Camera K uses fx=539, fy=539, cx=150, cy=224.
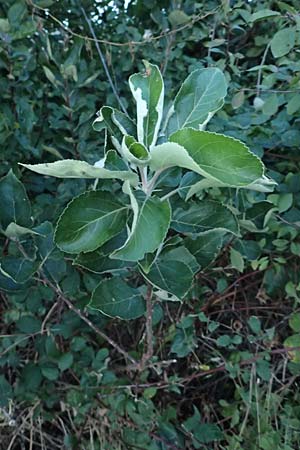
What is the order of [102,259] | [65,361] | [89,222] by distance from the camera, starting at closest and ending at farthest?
[89,222] → [102,259] → [65,361]

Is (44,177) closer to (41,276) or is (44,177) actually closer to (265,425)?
(41,276)

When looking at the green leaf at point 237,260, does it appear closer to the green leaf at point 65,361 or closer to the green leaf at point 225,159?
the green leaf at point 65,361

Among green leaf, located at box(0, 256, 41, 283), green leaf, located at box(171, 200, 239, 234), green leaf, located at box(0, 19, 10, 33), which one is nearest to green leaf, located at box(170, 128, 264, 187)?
green leaf, located at box(171, 200, 239, 234)

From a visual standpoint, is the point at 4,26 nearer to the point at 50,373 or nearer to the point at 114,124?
the point at 114,124

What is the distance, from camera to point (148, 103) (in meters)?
0.72

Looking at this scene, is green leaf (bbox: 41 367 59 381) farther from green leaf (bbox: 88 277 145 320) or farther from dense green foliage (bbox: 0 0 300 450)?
green leaf (bbox: 88 277 145 320)

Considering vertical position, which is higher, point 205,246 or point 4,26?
point 4,26

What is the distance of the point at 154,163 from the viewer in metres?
0.64

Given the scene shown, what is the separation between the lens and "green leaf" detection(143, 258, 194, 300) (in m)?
0.73

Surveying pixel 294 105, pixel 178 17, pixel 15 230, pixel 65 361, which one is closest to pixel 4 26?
pixel 178 17

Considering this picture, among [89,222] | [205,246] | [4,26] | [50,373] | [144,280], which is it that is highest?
[4,26]

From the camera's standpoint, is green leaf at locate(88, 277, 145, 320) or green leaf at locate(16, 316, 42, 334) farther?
green leaf at locate(16, 316, 42, 334)

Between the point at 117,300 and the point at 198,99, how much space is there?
326mm

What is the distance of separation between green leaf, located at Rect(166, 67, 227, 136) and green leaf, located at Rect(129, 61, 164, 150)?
0.03 metres
